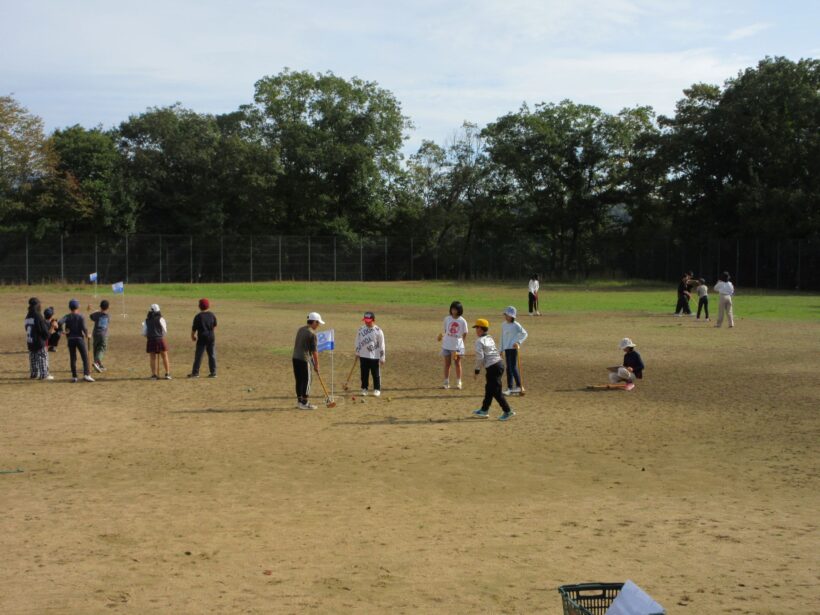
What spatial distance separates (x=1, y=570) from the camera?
723cm

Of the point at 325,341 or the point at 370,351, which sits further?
the point at 370,351

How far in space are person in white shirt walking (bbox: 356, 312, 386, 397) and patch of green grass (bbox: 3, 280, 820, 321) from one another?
17.8 m

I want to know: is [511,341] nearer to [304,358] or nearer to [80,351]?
[304,358]

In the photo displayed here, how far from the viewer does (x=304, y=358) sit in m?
15.3

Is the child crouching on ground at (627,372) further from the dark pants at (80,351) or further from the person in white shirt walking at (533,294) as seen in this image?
the person in white shirt walking at (533,294)

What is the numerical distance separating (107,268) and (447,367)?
1759 inches

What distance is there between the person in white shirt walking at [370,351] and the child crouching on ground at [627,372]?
4.44 meters

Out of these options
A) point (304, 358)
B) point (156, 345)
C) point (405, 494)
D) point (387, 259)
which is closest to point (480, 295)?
point (387, 259)

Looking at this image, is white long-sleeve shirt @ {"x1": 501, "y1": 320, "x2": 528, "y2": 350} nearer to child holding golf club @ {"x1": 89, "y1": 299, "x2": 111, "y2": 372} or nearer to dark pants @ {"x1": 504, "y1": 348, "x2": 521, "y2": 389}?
dark pants @ {"x1": 504, "y1": 348, "x2": 521, "y2": 389}

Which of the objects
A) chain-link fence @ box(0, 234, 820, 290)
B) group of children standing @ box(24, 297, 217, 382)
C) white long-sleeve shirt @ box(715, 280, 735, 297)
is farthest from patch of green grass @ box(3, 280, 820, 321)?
group of children standing @ box(24, 297, 217, 382)

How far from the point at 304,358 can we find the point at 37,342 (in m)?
6.49

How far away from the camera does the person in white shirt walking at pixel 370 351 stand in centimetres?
1628

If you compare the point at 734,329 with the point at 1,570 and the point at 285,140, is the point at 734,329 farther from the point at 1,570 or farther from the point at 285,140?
the point at 285,140

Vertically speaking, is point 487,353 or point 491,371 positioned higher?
point 487,353
